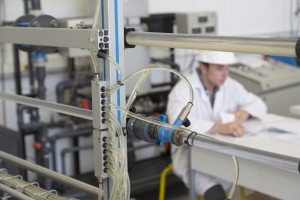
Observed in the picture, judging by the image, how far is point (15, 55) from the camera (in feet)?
9.25

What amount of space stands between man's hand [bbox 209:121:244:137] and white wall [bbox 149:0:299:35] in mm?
1480

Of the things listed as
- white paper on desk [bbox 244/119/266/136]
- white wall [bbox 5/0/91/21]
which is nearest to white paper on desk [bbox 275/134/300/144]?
white paper on desk [bbox 244/119/266/136]

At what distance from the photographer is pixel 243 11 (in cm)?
439

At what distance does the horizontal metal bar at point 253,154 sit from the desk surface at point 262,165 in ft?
2.72

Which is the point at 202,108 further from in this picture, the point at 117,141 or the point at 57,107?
the point at 117,141

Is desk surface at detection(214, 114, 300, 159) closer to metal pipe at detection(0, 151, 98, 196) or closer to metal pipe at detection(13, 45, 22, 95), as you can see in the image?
metal pipe at detection(0, 151, 98, 196)

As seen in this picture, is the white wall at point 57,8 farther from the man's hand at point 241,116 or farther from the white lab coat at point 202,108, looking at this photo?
the man's hand at point 241,116

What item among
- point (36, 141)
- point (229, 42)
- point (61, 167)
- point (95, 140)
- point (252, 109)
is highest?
point (229, 42)

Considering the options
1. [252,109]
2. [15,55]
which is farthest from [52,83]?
[252,109]

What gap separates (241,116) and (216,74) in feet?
0.89

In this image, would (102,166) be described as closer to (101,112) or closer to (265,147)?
(101,112)

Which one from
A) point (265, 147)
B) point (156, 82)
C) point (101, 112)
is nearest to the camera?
point (101, 112)

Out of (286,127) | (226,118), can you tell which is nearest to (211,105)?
(226,118)

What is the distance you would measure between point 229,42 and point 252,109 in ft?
6.07
